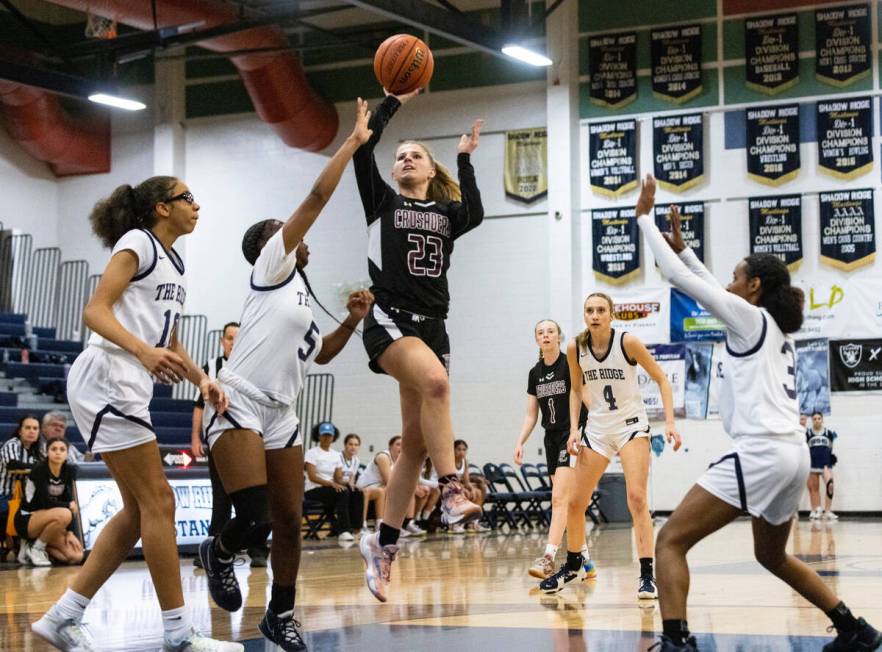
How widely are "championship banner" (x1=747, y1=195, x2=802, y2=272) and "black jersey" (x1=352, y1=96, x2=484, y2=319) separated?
13.5 m

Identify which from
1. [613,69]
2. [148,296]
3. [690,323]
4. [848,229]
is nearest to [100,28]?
[613,69]

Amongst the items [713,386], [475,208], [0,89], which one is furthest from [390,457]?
[475,208]

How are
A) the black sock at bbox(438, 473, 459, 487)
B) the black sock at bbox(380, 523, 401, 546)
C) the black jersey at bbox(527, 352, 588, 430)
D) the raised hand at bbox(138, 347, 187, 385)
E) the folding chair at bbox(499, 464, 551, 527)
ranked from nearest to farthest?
1. the raised hand at bbox(138, 347, 187, 385)
2. the black sock at bbox(438, 473, 459, 487)
3. the black sock at bbox(380, 523, 401, 546)
4. the black jersey at bbox(527, 352, 588, 430)
5. the folding chair at bbox(499, 464, 551, 527)

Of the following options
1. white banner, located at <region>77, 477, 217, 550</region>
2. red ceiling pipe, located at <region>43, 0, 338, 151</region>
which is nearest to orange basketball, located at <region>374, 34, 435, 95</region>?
white banner, located at <region>77, 477, 217, 550</region>

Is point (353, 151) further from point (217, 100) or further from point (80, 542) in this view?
point (217, 100)

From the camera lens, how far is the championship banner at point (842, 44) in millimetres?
18234

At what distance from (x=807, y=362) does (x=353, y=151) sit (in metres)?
14.7

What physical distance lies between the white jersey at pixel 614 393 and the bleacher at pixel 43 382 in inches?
373

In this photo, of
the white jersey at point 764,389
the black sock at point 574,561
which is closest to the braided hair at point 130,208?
the white jersey at point 764,389

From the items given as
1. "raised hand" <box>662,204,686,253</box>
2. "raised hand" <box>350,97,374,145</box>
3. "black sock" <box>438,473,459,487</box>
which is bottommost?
"black sock" <box>438,473,459,487</box>

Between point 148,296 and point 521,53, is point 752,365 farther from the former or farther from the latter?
point 521,53

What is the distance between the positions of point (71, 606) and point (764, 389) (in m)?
2.84

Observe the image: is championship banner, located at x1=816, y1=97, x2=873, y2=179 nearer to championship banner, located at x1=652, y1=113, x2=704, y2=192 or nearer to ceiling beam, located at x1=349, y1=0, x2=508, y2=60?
championship banner, located at x1=652, y1=113, x2=704, y2=192

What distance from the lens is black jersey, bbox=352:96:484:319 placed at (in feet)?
18.2
